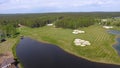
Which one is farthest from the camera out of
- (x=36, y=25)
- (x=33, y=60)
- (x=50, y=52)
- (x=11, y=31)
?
(x=36, y=25)

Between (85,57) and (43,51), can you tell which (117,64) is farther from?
(43,51)

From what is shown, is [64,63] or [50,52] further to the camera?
[50,52]

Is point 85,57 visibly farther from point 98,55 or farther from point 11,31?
point 11,31

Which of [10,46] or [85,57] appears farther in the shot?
[10,46]

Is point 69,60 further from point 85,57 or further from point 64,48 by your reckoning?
point 64,48

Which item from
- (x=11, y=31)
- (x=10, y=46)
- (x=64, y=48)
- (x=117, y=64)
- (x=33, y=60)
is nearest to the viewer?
(x=117, y=64)

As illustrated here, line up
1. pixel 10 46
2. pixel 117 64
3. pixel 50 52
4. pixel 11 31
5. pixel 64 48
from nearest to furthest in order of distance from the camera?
pixel 117 64 → pixel 50 52 → pixel 64 48 → pixel 10 46 → pixel 11 31

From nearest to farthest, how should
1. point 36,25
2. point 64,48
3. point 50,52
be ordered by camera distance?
point 50,52, point 64,48, point 36,25

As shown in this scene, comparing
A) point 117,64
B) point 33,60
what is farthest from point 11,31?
point 117,64

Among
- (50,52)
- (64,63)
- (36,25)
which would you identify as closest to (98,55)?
(64,63)
